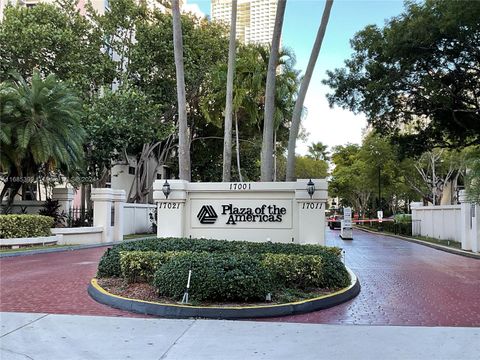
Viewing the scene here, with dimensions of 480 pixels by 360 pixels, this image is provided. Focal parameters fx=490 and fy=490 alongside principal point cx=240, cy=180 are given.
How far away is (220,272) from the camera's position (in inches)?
333

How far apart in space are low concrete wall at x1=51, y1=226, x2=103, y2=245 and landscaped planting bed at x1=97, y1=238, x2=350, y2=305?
12396mm

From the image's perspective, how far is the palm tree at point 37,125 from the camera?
2158 centimetres

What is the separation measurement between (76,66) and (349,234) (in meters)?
20.1

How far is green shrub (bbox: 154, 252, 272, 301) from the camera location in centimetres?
828

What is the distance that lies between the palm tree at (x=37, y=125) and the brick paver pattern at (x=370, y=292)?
6264 mm

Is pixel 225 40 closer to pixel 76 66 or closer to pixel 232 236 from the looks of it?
pixel 76 66

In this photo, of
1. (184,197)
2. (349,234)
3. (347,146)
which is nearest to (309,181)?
(184,197)

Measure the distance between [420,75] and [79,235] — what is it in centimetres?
1765

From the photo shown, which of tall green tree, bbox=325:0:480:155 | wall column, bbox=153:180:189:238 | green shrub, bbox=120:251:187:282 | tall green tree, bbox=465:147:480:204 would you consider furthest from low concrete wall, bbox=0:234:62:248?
tall green tree, bbox=465:147:480:204

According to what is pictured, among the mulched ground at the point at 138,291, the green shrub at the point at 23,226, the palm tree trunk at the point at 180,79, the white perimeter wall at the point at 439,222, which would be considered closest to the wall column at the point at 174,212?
the palm tree trunk at the point at 180,79

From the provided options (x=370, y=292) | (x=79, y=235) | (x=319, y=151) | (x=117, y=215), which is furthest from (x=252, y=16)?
(x=319, y=151)

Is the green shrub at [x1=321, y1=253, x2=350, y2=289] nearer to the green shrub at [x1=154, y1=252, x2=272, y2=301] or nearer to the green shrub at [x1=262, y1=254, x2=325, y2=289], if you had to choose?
the green shrub at [x1=262, y1=254, x2=325, y2=289]

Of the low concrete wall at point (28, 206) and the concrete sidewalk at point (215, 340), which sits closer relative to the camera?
the concrete sidewalk at point (215, 340)

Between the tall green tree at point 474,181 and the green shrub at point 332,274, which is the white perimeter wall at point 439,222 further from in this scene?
the green shrub at point 332,274
